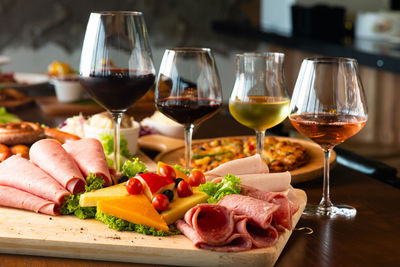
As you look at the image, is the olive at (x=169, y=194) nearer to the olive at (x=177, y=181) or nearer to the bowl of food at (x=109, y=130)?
the olive at (x=177, y=181)

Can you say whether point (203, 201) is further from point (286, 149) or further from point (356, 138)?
point (356, 138)

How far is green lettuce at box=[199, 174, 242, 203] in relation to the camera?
1228 mm

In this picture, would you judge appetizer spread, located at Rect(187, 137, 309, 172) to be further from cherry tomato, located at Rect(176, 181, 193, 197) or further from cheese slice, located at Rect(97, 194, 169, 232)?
cheese slice, located at Rect(97, 194, 169, 232)

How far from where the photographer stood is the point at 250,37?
7.29 metres

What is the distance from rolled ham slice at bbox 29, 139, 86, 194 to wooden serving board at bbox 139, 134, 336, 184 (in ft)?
1.57

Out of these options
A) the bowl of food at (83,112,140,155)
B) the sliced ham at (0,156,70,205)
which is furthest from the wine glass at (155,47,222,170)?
the bowl of food at (83,112,140,155)

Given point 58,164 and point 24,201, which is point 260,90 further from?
point 24,201

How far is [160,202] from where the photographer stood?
1.16m

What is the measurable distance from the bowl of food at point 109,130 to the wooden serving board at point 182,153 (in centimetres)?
11

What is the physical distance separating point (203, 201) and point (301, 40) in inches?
185

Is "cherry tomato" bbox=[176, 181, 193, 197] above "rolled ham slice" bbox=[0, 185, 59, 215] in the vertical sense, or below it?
above

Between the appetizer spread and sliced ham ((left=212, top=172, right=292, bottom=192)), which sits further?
the appetizer spread

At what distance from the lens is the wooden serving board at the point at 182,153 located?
5.22 feet

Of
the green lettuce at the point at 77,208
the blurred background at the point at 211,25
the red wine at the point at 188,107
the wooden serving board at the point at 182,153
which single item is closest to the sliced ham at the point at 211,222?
the green lettuce at the point at 77,208
